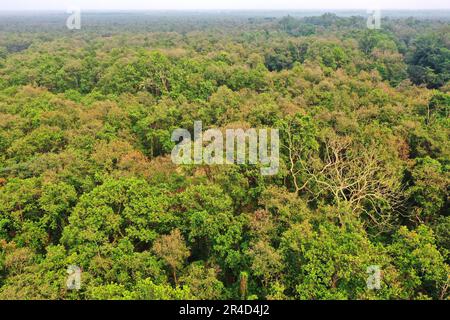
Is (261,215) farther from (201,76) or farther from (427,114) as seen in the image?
(201,76)

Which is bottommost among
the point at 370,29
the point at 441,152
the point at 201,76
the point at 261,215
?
the point at 261,215

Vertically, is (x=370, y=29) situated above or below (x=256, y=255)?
above

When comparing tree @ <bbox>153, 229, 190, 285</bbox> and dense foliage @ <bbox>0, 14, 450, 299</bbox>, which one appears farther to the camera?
tree @ <bbox>153, 229, 190, 285</bbox>

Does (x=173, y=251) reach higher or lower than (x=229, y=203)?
lower

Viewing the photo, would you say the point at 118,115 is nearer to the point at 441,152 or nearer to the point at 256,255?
the point at 256,255

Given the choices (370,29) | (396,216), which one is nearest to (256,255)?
(396,216)

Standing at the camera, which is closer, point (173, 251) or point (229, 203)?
point (173, 251)

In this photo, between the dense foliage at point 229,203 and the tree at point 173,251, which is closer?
the dense foliage at point 229,203

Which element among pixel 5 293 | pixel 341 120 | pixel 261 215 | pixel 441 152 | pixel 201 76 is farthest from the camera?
pixel 201 76
